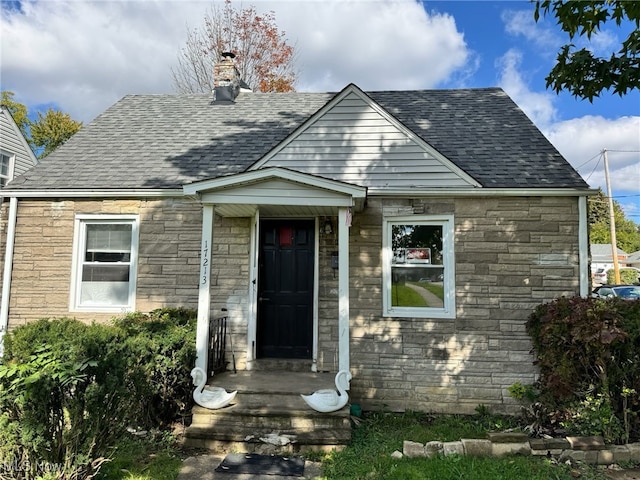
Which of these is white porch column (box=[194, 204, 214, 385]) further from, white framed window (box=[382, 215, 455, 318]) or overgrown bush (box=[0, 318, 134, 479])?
white framed window (box=[382, 215, 455, 318])

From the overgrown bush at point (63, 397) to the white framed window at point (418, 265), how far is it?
3681 mm

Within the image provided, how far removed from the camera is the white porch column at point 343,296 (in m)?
4.82

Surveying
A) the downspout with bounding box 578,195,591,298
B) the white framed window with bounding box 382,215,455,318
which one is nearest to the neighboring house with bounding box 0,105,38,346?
the white framed window with bounding box 382,215,455,318

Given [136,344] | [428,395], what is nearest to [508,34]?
[428,395]

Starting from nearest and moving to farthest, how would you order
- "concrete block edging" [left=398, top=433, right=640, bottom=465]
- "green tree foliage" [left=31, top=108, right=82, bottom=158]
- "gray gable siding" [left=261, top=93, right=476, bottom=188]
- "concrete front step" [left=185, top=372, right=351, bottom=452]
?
"concrete block edging" [left=398, top=433, right=640, bottom=465], "concrete front step" [left=185, top=372, right=351, bottom=452], "gray gable siding" [left=261, top=93, right=476, bottom=188], "green tree foliage" [left=31, top=108, right=82, bottom=158]

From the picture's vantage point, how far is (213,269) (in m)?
6.30

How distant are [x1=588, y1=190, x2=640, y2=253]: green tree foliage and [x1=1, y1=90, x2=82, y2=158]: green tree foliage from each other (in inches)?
2005

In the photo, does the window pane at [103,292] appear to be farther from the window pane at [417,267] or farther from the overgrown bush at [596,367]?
the overgrown bush at [596,367]

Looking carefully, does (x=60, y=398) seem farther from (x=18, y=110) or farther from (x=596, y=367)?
(x=18, y=110)

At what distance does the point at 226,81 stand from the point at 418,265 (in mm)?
6483

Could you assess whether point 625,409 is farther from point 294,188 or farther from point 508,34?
point 508,34

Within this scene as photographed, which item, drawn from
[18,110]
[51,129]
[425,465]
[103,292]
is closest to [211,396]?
[425,465]

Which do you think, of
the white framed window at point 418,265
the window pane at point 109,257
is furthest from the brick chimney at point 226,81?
the white framed window at point 418,265

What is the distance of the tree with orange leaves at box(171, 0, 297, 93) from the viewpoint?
17.7 m
